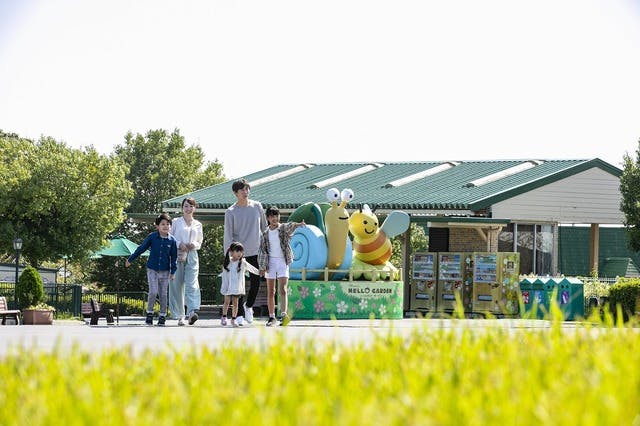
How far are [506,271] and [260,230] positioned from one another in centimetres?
875

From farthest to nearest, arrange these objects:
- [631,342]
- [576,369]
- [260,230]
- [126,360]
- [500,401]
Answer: [260,230]
[631,342]
[126,360]
[576,369]
[500,401]

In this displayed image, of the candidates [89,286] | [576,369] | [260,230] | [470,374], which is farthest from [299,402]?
[89,286]

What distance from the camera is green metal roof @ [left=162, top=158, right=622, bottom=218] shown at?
2977 centimetres

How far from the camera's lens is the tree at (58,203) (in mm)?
47000

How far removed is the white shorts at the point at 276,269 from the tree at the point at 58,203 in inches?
1232

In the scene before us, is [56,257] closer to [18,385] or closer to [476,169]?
[476,169]

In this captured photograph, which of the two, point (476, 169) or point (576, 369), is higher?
point (476, 169)

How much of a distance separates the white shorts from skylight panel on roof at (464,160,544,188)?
15.5 m

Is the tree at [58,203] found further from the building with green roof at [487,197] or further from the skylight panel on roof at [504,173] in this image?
the skylight panel on roof at [504,173]

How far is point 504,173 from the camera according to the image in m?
32.8

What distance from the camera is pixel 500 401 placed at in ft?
15.9

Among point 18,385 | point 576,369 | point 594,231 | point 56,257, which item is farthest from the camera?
point 56,257

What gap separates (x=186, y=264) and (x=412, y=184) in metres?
16.7

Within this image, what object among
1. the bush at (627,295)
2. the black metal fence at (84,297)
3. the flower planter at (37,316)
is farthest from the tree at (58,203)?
the bush at (627,295)
